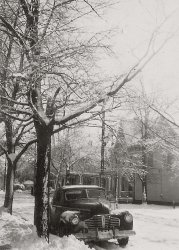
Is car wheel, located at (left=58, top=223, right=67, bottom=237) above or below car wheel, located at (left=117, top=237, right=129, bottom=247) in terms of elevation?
above

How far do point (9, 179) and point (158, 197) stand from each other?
21.7 meters

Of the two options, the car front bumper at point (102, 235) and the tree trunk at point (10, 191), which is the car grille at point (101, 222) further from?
the tree trunk at point (10, 191)

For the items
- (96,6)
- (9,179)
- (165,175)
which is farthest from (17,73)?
(165,175)

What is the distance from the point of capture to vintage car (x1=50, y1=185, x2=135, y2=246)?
34.2 feet

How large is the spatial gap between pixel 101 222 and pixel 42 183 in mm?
2392

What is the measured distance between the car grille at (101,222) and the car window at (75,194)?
5.25ft

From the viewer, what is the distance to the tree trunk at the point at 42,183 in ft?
30.9

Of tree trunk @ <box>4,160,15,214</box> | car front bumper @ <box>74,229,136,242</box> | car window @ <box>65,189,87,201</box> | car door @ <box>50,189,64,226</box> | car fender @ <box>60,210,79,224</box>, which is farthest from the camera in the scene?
tree trunk @ <box>4,160,15,214</box>

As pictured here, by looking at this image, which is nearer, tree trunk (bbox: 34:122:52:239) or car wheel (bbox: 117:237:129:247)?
tree trunk (bbox: 34:122:52:239)

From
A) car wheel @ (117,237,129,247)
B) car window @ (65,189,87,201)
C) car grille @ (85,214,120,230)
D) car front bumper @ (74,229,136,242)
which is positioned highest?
car window @ (65,189,87,201)

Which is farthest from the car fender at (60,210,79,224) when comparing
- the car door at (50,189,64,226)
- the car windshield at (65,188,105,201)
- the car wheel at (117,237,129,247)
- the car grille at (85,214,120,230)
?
the car wheel at (117,237,129,247)

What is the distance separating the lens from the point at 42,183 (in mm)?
9617

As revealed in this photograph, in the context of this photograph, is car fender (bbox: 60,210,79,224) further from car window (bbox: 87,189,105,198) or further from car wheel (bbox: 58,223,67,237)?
car window (bbox: 87,189,105,198)

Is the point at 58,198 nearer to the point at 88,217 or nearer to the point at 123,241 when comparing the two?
the point at 88,217
